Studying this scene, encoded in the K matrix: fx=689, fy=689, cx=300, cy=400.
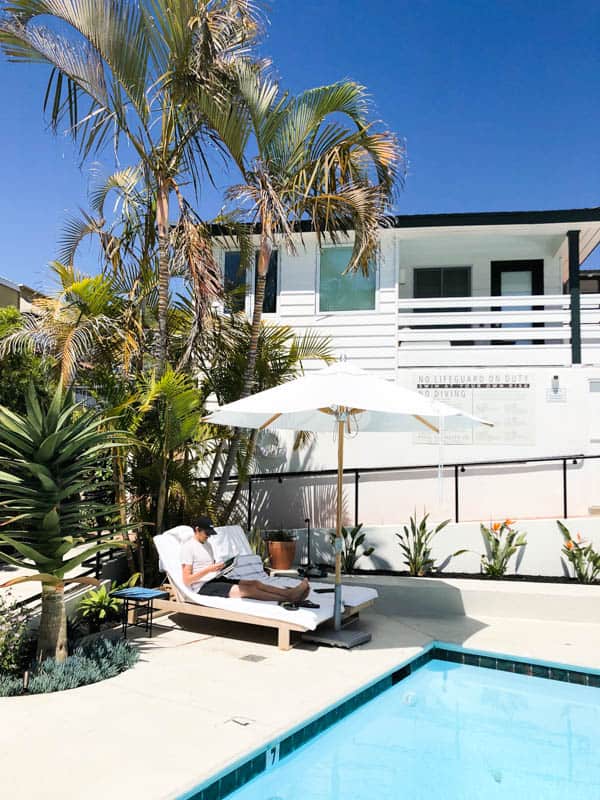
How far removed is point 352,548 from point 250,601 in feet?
10.5

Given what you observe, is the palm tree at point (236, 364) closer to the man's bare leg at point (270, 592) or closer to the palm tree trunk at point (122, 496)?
the palm tree trunk at point (122, 496)

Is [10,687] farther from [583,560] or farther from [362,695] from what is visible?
[583,560]

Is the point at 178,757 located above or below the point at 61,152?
below

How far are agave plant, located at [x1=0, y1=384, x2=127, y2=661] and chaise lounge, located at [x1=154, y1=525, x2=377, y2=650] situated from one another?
1753mm

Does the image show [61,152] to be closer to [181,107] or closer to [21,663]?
[181,107]

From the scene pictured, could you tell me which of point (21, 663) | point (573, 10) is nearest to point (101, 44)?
point (21, 663)

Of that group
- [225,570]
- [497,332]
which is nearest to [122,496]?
[225,570]

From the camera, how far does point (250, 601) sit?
7418 millimetres

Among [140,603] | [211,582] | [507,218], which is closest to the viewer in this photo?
[211,582]

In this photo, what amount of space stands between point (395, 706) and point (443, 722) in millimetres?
454

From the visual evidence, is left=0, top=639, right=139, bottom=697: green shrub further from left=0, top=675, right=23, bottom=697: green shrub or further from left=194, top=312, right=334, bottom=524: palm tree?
left=194, top=312, right=334, bottom=524: palm tree

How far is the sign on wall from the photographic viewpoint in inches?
Answer: 496

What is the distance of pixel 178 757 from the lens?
14.1 feet

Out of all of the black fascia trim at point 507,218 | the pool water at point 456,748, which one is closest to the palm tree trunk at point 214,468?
the pool water at point 456,748
